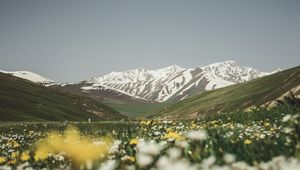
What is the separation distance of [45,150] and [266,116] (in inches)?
601

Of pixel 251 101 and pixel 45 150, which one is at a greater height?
pixel 251 101

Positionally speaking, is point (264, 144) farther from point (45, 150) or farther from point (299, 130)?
point (45, 150)

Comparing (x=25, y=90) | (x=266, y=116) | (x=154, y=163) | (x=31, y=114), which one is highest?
(x=25, y=90)

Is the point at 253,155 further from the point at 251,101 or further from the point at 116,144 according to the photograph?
the point at 251,101

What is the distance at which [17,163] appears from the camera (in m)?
8.89

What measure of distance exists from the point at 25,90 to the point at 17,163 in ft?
461

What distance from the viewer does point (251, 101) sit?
118 m

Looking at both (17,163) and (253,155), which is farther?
(17,163)

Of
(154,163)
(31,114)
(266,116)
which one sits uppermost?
(31,114)

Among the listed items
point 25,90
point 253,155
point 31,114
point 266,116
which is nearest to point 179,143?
point 253,155

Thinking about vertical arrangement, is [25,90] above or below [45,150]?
above

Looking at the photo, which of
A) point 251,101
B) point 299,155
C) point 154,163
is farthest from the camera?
point 251,101

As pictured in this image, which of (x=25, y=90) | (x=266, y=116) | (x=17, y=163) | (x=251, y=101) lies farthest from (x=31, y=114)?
(x=17, y=163)

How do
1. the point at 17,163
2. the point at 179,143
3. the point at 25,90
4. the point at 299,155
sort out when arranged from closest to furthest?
the point at 299,155 → the point at 179,143 → the point at 17,163 → the point at 25,90
